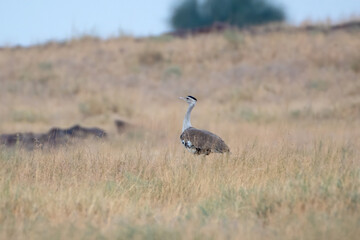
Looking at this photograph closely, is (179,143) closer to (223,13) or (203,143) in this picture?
(203,143)

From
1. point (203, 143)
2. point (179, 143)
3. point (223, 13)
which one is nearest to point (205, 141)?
point (203, 143)

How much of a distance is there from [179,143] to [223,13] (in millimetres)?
35270

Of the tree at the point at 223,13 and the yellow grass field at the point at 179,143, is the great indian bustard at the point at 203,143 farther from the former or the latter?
the tree at the point at 223,13

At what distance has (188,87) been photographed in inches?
862

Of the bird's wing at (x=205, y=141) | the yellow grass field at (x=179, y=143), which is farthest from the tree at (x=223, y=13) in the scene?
the bird's wing at (x=205, y=141)

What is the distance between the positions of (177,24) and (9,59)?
20.8 m

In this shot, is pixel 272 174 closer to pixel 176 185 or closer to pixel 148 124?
pixel 176 185

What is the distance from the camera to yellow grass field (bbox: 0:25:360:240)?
5285 millimetres

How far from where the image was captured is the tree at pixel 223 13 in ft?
140

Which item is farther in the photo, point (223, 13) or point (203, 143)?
point (223, 13)

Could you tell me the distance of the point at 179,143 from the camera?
31.6ft

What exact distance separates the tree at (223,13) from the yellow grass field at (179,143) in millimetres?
15324

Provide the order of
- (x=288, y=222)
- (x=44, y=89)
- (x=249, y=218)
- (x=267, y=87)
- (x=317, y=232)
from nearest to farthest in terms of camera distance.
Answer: (x=317, y=232)
(x=288, y=222)
(x=249, y=218)
(x=267, y=87)
(x=44, y=89)

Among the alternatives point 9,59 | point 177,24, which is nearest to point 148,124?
Answer: point 9,59
